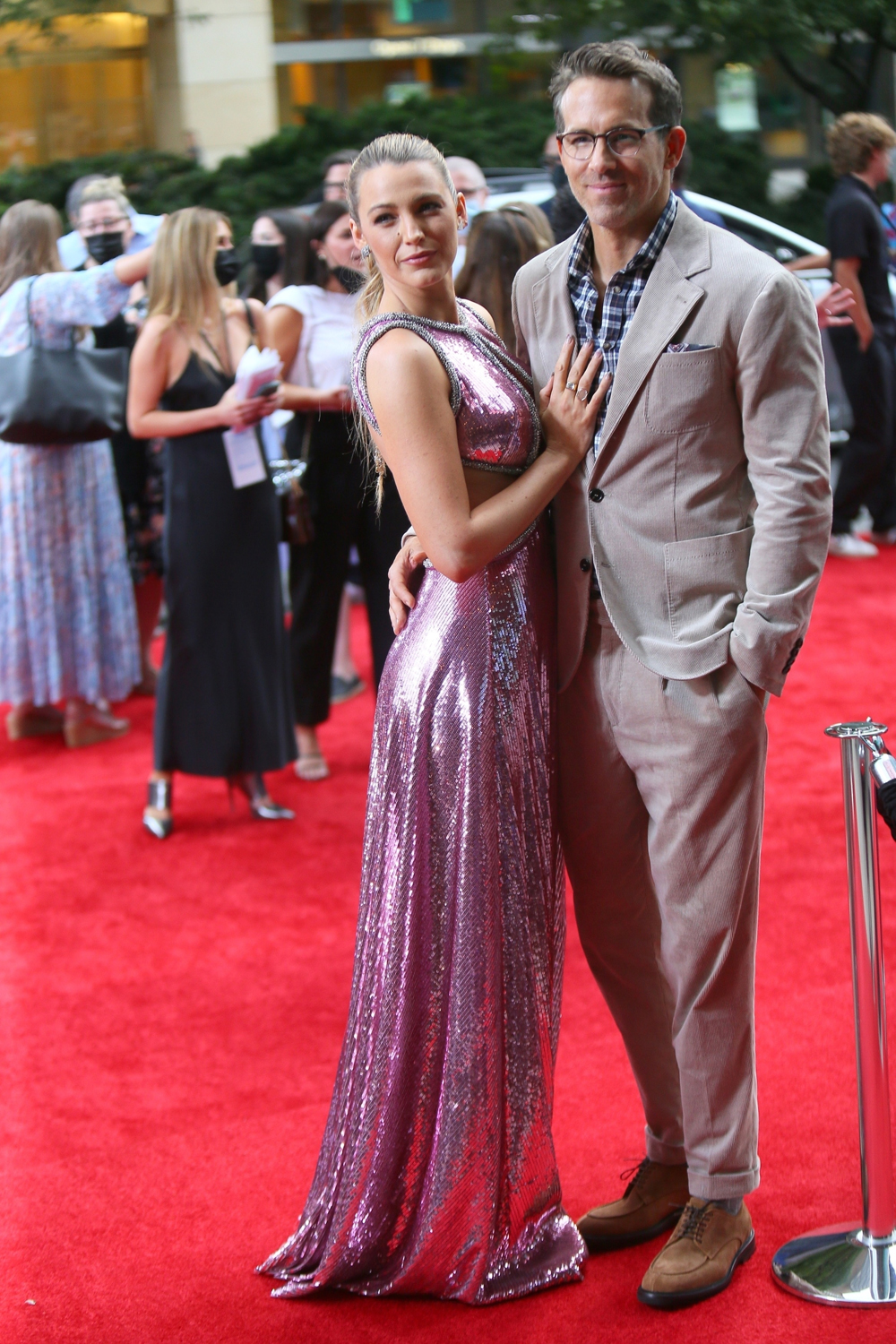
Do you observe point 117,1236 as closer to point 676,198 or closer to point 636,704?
point 636,704

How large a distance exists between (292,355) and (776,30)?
450 inches

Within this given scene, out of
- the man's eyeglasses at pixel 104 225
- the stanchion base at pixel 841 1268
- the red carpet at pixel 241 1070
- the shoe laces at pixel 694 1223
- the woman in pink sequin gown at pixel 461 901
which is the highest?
the man's eyeglasses at pixel 104 225

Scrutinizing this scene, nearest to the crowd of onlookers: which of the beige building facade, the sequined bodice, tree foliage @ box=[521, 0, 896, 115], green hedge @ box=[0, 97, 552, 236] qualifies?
the sequined bodice

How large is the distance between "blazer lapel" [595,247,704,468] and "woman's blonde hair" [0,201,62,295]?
3.51 meters

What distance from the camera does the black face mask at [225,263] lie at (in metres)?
4.39

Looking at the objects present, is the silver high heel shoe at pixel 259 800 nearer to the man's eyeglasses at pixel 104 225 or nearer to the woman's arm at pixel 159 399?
the woman's arm at pixel 159 399

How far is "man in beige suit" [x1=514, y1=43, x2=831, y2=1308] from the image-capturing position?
82.4 inches

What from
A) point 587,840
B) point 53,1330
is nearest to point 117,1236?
point 53,1330

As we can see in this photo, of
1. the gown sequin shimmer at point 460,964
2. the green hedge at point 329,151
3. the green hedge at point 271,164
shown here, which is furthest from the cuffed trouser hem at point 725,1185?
the green hedge at point 271,164

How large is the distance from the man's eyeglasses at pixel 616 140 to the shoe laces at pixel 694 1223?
1640mm

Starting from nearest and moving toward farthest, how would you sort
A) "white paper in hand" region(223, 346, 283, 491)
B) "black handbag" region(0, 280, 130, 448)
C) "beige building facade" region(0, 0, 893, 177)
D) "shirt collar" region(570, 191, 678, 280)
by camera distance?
"shirt collar" region(570, 191, 678, 280), "white paper in hand" region(223, 346, 283, 491), "black handbag" region(0, 280, 130, 448), "beige building facade" region(0, 0, 893, 177)

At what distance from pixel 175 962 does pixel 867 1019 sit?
2.08 m

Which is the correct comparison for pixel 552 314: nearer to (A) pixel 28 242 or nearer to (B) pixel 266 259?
(A) pixel 28 242

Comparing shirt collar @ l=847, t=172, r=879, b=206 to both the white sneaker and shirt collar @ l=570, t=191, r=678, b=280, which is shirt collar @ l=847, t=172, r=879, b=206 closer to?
the white sneaker
